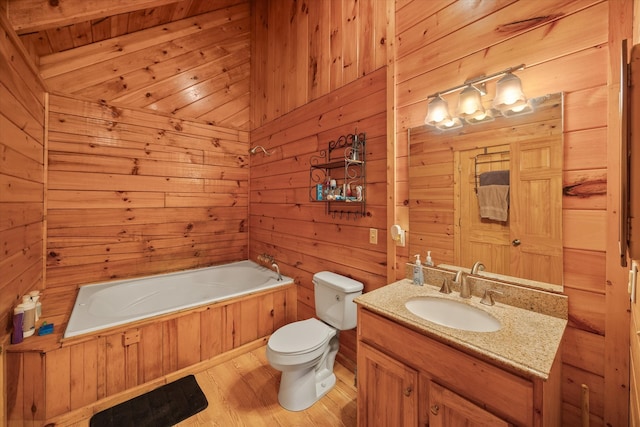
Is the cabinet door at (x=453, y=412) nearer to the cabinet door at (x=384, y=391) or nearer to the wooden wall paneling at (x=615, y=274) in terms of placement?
the cabinet door at (x=384, y=391)

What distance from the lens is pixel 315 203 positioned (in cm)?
236

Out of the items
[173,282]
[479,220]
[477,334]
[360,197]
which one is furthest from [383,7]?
[173,282]

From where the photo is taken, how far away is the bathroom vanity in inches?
32.6

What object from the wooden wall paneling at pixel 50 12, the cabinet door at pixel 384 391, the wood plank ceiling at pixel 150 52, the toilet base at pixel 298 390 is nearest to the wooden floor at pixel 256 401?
the toilet base at pixel 298 390

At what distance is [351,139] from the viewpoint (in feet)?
6.61

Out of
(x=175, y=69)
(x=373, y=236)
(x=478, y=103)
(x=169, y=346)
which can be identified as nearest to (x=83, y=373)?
(x=169, y=346)

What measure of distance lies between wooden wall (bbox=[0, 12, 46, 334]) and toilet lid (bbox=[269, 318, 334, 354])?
1.47 metres

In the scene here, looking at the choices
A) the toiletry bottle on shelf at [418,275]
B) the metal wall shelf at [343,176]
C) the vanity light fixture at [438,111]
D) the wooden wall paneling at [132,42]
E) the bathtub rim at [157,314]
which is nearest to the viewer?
the vanity light fixture at [438,111]

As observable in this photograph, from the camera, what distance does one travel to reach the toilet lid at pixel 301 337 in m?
1.59

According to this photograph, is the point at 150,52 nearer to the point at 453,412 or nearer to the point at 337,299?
the point at 337,299

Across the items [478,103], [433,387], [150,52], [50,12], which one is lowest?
[433,387]

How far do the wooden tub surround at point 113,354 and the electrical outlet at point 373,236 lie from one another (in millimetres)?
1132

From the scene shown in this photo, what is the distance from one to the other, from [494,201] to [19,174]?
9.41 ft

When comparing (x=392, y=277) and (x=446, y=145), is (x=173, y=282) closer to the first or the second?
(x=392, y=277)
